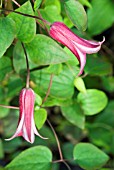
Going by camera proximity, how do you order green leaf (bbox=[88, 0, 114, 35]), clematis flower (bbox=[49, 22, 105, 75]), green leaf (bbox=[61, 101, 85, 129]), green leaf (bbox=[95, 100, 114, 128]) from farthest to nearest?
green leaf (bbox=[95, 100, 114, 128])
green leaf (bbox=[88, 0, 114, 35])
green leaf (bbox=[61, 101, 85, 129])
clematis flower (bbox=[49, 22, 105, 75])

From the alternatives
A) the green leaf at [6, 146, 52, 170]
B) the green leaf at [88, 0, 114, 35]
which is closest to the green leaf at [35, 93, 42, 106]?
the green leaf at [6, 146, 52, 170]

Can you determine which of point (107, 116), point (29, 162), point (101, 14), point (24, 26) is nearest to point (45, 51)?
point (24, 26)

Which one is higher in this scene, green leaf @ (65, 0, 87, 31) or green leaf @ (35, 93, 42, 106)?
green leaf @ (65, 0, 87, 31)

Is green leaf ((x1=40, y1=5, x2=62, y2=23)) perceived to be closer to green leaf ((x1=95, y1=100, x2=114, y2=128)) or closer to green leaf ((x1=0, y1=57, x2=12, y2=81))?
green leaf ((x1=0, y1=57, x2=12, y2=81))

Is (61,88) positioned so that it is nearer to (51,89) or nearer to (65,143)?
(51,89)

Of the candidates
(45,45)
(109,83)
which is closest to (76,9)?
(45,45)

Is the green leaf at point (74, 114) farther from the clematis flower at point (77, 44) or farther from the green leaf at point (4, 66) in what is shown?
the clematis flower at point (77, 44)
